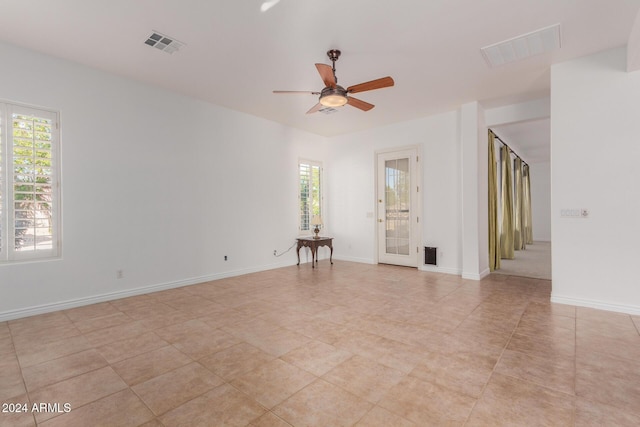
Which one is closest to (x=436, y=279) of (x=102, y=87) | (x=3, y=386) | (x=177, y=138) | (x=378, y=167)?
(x=378, y=167)

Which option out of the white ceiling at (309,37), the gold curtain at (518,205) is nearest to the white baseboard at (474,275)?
the white ceiling at (309,37)

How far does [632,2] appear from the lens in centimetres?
274

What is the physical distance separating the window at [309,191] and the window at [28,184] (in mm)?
4292

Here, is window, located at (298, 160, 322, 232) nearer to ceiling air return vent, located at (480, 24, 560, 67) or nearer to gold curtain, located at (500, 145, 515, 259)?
ceiling air return vent, located at (480, 24, 560, 67)

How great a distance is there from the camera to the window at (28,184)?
3385 millimetres

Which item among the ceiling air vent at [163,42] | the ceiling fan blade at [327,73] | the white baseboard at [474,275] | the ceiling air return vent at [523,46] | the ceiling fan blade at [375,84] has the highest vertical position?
the ceiling air vent at [163,42]

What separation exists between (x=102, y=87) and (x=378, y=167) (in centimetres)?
517

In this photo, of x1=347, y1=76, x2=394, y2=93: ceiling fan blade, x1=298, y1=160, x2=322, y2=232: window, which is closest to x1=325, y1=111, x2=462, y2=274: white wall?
x1=298, y1=160, x2=322, y2=232: window

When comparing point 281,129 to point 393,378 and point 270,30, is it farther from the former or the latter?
point 393,378

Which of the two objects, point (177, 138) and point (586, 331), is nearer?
point (586, 331)

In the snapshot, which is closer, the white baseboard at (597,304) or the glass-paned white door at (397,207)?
the white baseboard at (597,304)

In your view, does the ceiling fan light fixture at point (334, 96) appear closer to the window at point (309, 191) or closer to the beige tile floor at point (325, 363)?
the beige tile floor at point (325, 363)

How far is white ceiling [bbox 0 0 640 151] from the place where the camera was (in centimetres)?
277

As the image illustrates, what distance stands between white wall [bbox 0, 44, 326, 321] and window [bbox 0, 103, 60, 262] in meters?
0.13
